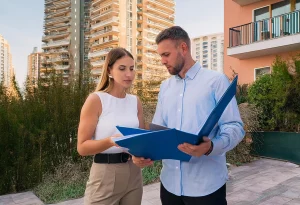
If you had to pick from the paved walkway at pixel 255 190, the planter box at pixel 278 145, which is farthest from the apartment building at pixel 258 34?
the paved walkway at pixel 255 190

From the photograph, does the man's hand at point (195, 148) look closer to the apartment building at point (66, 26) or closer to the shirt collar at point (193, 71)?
the shirt collar at point (193, 71)

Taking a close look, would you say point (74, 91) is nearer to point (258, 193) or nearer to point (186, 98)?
point (258, 193)

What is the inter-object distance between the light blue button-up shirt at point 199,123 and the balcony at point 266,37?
32.9 feet

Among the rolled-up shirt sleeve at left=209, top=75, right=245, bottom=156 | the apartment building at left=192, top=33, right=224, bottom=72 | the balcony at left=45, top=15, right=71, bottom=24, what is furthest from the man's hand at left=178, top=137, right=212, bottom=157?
the apartment building at left=192, top=33, right=224, bottom=72

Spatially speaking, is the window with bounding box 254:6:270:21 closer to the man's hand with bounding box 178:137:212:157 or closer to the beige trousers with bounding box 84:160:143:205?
the beige trousers with bounding box 84:160:143:205

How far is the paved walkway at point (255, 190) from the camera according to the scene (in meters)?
3.84

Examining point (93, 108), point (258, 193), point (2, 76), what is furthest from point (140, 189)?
point (2, 76)

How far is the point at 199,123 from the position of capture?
1.49 meters

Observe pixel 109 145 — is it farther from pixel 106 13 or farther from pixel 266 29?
pixel 106 13

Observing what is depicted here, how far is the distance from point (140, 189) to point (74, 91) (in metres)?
3.67

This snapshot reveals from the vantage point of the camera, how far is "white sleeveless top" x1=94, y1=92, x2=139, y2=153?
171 cm

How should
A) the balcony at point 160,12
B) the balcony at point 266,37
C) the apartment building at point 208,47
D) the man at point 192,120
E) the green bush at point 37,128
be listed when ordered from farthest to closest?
the apartment building at point 208,47 < the balcony at point 160,12 < the balcony at point 266,37 < the green bush at point 37,128 < the man at point 192,120

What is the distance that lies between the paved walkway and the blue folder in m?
2.71

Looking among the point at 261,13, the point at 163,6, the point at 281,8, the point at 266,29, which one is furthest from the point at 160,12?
the point at 266,29
